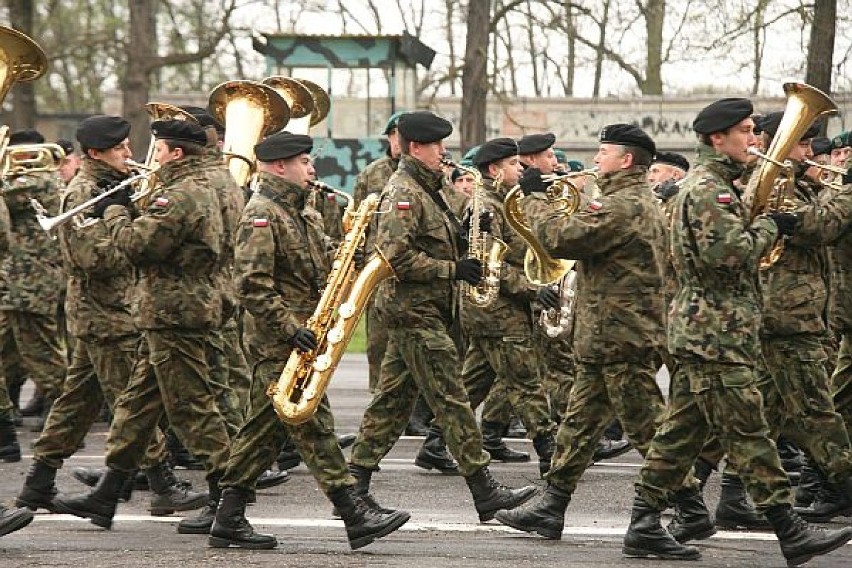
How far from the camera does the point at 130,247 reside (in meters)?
9.02

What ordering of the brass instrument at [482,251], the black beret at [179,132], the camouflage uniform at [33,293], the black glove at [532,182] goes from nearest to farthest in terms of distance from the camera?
the black glove at [532,182] < the black beret at [179,132] < the brass instrument at [482,251] < the camouflage uniform at [33,293]

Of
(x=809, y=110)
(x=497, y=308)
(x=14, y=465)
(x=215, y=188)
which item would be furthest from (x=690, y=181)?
(x=14, y=465)

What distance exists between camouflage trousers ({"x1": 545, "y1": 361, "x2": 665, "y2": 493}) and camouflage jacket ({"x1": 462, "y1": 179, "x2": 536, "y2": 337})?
2.33m

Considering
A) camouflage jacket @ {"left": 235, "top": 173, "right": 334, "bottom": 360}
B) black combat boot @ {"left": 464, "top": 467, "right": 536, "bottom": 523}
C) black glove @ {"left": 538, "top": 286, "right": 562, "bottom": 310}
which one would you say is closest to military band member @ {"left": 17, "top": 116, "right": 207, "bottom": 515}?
camouflage jacket @ {"left": 235, "top": 173, "right": 334, "bottom": 360}

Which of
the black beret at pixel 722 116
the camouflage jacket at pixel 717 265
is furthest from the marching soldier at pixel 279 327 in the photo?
the black beret at pixel 722 116

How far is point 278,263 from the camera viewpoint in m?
8.89

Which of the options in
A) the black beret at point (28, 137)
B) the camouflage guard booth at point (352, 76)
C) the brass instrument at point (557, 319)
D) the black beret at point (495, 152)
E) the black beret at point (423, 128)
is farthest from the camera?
the camouflage guard booth at point (352, 76)

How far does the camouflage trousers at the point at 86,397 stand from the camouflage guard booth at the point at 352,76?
16791mm

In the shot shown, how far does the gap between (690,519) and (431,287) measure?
1.88 metres

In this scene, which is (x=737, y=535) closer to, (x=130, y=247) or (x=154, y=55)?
(x=130, y=247)

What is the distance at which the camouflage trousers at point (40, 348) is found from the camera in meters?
13.2

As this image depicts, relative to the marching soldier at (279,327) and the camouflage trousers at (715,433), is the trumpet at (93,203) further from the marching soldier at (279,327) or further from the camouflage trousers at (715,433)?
the camouflage trousers at (715,433)

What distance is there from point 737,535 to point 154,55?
1756 centimetres

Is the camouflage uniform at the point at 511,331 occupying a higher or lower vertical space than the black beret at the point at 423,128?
lower
